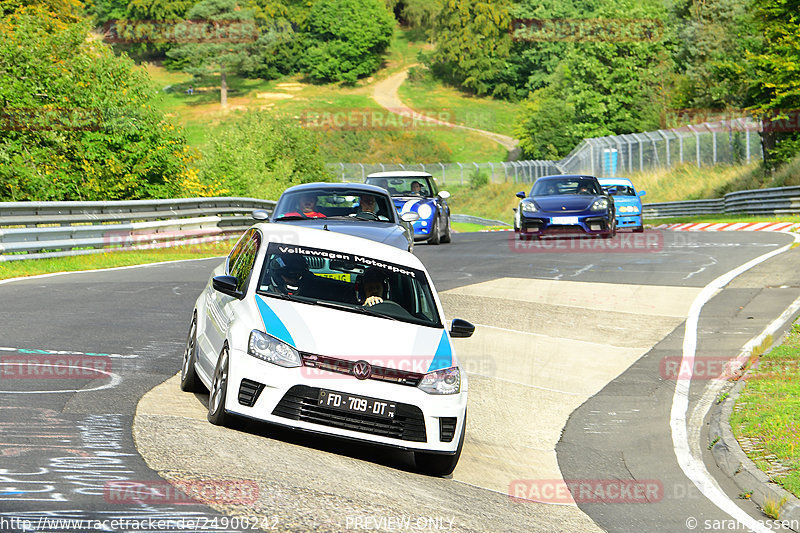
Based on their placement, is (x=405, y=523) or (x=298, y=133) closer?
(x=405, y=523)

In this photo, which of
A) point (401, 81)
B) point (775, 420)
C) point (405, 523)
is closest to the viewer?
point (405, 523)

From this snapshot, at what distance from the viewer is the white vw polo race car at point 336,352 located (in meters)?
7.13

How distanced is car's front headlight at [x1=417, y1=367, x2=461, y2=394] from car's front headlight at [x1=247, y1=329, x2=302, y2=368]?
90 centimetres

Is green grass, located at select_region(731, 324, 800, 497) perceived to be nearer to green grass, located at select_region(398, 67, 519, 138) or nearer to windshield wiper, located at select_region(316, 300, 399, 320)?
windshield wiper, located at select_region(316, 300, 399, 320)

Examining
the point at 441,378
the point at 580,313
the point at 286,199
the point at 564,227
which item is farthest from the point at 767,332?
the point at 564,227

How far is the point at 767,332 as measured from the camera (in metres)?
13.8

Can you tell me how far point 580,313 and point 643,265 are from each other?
5.68 metres

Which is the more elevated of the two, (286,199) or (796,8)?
(796,8)

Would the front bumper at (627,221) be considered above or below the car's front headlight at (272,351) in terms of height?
below

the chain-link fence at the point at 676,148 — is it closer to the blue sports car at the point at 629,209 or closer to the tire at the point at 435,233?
the blue sports car at the point at 629,209

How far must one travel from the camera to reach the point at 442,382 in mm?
7469

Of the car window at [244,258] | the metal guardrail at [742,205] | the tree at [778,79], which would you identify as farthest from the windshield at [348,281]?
the tree at [778,79]

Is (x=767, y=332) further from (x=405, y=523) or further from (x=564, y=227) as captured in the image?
(x=564, y=227)

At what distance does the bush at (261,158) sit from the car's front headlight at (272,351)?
29.0 m
